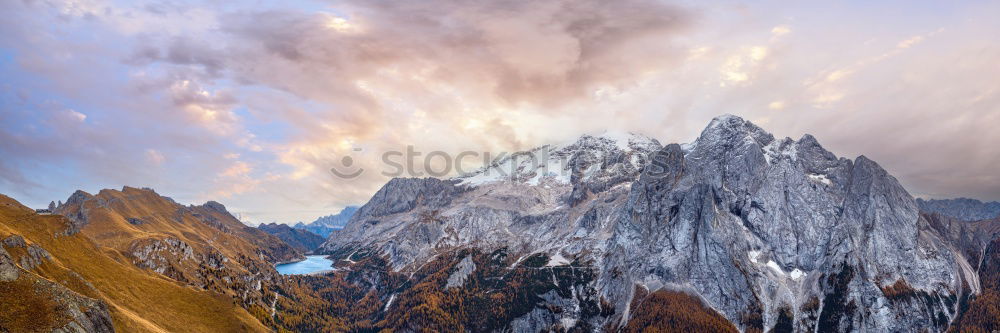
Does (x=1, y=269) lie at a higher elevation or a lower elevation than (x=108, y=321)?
higher

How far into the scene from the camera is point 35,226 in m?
165

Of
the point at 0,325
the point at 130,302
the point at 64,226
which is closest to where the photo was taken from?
the point at 0,325

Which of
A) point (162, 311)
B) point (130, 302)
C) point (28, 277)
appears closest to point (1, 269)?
point (28, 277)

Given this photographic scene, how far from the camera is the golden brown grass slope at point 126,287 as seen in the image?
461 ft

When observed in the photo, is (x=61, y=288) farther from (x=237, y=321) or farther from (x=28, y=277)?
(x=237, y=321)

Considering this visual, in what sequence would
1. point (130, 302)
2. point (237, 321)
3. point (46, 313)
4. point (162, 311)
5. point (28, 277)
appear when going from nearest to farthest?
1. point (46, 313)
2. point (28, 277)
3. point (130, 302)
4. point (162, 311)
5. point (237, 321)

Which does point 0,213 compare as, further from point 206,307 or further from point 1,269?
point 1,269

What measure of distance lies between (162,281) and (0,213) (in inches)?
2141

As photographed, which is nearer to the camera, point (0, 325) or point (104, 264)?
point (0, 325)

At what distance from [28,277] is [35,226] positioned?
82.9 metres

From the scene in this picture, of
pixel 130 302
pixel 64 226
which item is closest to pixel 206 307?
pixel 130 302

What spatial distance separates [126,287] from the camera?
160 metres

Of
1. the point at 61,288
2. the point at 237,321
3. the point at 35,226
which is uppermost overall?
the point at 35,226

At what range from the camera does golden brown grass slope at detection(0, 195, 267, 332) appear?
140m
